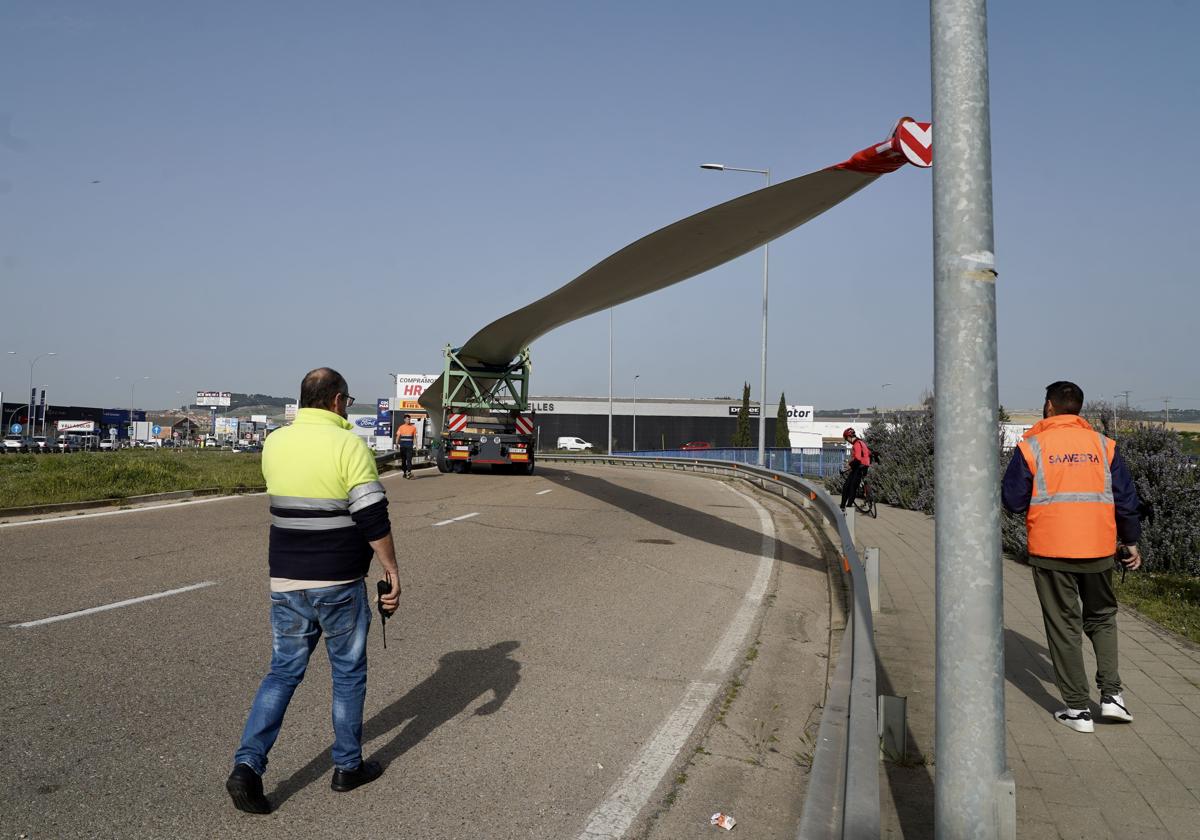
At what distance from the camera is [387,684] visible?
5.61 m

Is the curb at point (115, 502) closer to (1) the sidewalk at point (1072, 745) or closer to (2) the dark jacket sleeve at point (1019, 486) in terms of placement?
(1) the sidewalk at point (1072, 745)

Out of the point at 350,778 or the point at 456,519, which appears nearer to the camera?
the point at 350,778

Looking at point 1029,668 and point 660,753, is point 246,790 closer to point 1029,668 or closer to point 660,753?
point 660,753

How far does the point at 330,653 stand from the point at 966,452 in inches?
112

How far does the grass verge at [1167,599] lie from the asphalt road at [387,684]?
3.53m

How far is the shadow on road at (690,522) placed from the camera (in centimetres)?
1205

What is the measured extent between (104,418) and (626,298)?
5103 inches

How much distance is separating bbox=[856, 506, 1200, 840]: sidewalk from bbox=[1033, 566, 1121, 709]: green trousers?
11.8 inches

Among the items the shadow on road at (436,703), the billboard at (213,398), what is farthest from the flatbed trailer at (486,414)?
the billboard at (213,398)

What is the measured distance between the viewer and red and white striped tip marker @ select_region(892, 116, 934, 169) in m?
5.57

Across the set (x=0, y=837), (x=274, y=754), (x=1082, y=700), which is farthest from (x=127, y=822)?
(x=1082, y=700)

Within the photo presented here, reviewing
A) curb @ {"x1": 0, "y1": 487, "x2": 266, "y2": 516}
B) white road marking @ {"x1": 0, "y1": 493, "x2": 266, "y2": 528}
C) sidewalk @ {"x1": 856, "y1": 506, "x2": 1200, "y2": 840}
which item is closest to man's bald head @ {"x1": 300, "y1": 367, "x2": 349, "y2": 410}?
sidewalk @ {"x1": 856, "y1": 506, "x2": 1200, "y2": 840}

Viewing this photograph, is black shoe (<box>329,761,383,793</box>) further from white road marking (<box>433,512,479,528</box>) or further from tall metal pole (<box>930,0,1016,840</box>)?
white road marking (<box>433,512,479,528</box>)

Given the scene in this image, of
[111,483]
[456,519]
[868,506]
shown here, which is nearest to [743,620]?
[456,519]
